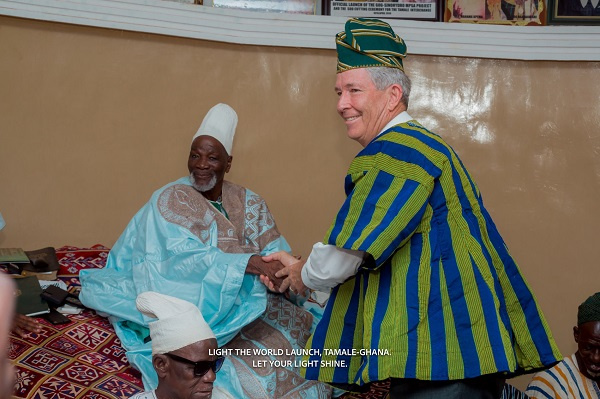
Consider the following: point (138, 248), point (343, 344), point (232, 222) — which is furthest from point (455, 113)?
point (343, 344)

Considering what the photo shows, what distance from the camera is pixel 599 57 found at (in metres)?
6.43

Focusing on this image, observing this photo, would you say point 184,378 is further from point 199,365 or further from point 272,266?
point 272,266

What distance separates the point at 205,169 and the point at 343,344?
196 cm

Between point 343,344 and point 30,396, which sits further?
point 30,396

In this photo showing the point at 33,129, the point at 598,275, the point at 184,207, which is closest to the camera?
the point at 184,207

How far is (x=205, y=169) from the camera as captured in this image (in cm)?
486

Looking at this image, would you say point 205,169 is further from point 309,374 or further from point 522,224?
point 522,224

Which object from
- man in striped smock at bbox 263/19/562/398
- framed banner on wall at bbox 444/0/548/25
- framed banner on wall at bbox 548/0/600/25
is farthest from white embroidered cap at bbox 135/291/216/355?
framed banner on wall at bbox 548/0/600/25

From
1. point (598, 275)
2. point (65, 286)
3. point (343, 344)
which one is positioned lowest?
point (598, 275)

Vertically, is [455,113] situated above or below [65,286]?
above

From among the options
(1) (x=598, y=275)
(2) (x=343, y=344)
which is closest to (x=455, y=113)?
(1) (x=598, y=275)

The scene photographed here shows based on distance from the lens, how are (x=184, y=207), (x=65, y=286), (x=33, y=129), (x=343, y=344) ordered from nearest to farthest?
(x=343, y=344) → (x=184, y=207) → (x=65, y=286) → (x=33, y=129)

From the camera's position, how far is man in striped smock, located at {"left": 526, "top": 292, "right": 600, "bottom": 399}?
458 centimetres

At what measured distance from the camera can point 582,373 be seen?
4652mm
